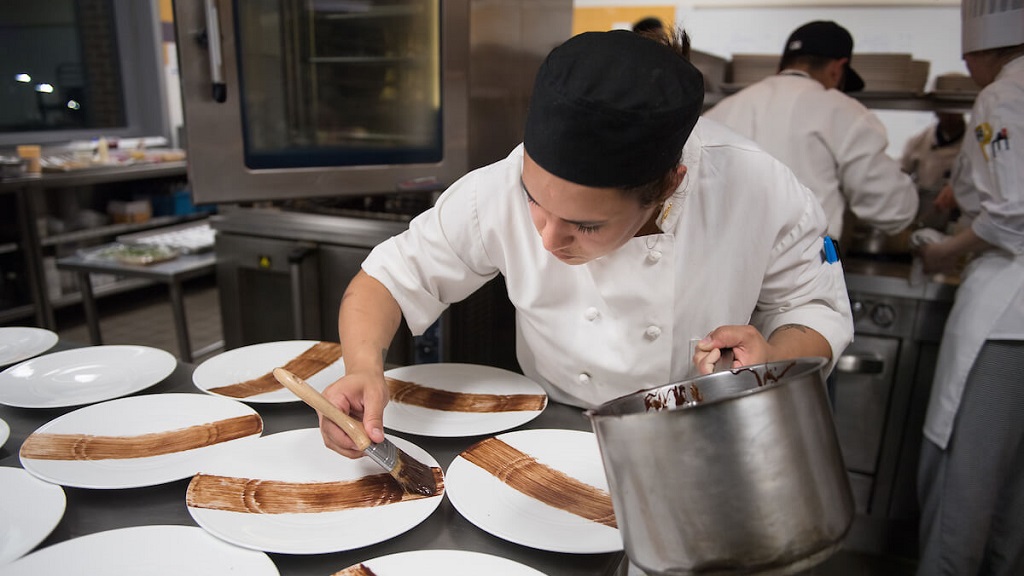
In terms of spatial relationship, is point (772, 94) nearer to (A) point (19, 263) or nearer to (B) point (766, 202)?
(B) point (766, 202)

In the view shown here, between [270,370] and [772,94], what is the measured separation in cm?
198

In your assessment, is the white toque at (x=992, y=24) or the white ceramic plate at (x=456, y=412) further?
the white toque at (x=992, y=24)

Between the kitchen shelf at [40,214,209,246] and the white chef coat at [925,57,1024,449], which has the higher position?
the white chef coat at [925,57,1024,449]

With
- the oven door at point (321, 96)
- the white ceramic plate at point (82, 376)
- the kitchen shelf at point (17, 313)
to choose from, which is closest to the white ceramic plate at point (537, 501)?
the white ceramic plate at point (82, 376)

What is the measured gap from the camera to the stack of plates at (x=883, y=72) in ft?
8.78

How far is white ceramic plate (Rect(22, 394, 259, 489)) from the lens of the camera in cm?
94

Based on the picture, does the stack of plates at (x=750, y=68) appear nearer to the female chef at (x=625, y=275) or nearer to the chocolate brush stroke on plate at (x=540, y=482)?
the female chef at (x=625, y=275)

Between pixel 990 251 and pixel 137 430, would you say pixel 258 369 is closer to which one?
pixel 137 430

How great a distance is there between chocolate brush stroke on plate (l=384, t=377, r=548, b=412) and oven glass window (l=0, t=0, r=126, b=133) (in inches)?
186

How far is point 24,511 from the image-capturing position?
2.83 feet

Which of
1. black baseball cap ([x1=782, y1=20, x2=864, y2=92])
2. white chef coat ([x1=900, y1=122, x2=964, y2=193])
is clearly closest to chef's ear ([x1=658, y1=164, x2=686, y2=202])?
black baseball cap ([x1=782, y1=20, x2=864, y2=92])

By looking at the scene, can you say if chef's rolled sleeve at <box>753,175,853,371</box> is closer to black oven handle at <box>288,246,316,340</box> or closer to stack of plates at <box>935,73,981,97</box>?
black oven handle at <box>288,246,316,340</box>

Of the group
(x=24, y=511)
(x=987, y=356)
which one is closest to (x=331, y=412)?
(x=24, y=511)

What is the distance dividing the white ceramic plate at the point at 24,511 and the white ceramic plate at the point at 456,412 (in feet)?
1.52
